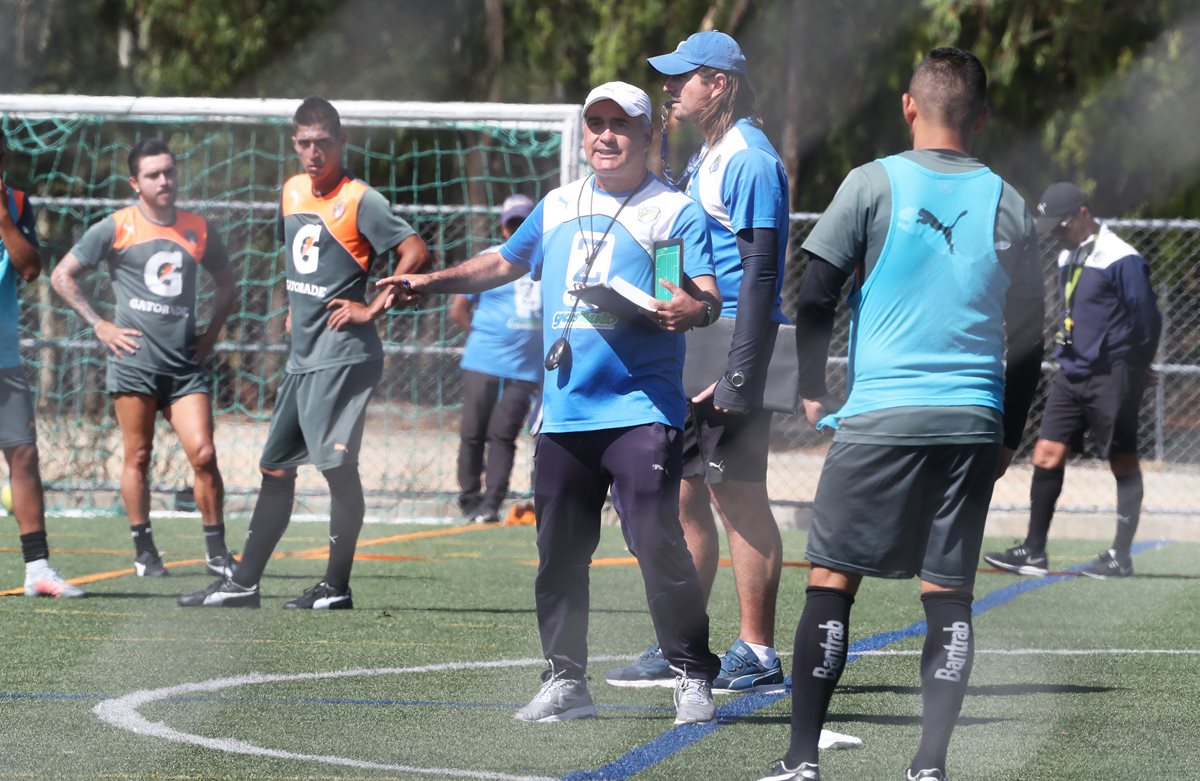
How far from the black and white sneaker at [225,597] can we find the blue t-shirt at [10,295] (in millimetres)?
1278

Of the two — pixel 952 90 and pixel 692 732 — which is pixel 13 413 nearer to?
pixel 692 732

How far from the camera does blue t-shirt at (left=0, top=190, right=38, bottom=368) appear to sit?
7.82 meters

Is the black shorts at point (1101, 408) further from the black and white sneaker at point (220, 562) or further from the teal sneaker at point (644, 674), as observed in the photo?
the teal sneaker at point (644, 674)

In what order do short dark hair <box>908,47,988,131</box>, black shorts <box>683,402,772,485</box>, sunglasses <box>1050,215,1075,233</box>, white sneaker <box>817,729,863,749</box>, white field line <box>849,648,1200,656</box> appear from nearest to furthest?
short dark hair <box>908,47,988,131</box>
white sneaker <box>817,729,863,749</box>
black shorts <box>683,402,772,485</box>
white field line <box>849,648,1200,656</box>
sunglasses <box>1050,215,1075,233</box>

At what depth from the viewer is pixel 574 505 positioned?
5375 millimetres

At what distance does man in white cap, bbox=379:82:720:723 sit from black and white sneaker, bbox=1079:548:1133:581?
5191 mm

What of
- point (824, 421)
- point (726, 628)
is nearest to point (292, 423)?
point (726, 628)

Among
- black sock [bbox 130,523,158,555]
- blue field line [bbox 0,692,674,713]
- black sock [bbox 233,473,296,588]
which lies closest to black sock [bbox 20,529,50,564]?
black sock [bbox 233,473,296,588]

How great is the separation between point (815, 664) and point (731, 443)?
1.63m

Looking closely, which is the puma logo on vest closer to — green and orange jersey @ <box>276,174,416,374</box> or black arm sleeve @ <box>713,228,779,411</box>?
black arm sleeve @ <box>713,228,779,411</box>

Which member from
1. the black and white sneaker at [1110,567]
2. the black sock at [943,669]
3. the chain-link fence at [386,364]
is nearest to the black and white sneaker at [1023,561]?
the black and white sneaker at [1110,567]

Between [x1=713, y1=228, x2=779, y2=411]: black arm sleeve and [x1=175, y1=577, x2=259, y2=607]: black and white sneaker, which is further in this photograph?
[x1=175, y1=577, x2=259, y2=607]: black and white sneaker

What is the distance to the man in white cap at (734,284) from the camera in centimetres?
566

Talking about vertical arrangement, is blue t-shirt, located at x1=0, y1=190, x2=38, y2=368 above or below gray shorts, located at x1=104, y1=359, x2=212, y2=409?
above
